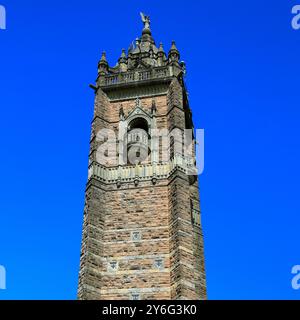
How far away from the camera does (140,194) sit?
30.2 meters

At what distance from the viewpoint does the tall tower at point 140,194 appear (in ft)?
88.2

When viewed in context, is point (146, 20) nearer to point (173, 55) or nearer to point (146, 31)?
point (146, 31)

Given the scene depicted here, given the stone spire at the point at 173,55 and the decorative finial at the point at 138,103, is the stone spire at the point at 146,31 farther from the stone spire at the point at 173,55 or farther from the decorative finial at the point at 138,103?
the decorative finial at the point at 138,103

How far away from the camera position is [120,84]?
35.3m

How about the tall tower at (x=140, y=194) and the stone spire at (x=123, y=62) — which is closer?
the tall tower at (x=140, y=194)

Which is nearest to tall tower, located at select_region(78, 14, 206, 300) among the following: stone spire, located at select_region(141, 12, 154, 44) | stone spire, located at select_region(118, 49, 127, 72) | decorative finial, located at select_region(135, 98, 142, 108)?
decorative finial, located at select_region(135, 98, 142, 108)

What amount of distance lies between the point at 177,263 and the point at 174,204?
345 cm

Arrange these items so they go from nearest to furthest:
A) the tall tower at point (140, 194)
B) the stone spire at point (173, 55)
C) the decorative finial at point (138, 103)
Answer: the tall tower at point (140, 194)
the decorative finial at point (138, 103)
the stone spire at point (173, 55)

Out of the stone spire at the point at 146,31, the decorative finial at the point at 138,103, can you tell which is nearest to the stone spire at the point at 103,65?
the decorative finial at the point at 138,103

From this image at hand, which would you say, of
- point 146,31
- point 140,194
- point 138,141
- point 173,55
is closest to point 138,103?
point 138,141

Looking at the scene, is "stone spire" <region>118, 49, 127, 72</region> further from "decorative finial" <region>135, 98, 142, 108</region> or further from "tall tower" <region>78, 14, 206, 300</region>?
"decorative finial" <region>135, 98, 142, 108</region>

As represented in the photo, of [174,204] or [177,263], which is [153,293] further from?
[174,204]

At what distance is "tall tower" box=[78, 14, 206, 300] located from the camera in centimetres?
2688
